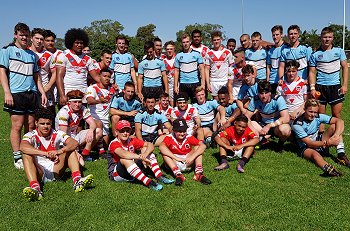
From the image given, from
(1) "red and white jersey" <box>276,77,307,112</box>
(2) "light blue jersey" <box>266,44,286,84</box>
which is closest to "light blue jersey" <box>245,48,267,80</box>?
(2) "light blue jersey" <box>266,44,286,84</box>

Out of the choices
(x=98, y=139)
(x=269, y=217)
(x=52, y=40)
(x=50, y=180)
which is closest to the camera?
(x=269, y=217)

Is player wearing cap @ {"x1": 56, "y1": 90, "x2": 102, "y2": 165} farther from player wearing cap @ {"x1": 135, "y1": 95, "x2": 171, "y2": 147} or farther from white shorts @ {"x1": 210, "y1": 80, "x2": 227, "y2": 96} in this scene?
white shorts @ {"x1": 210, "y1": 80, "x2": 227, "y2": 96}

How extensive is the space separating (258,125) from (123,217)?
384 cm

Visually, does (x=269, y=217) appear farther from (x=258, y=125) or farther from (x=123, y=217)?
(x=258, y=125)

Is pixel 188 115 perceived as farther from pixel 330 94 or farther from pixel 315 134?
pixel 330 94

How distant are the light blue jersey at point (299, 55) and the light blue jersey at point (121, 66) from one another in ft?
12.0

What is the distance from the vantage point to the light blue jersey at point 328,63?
667cm

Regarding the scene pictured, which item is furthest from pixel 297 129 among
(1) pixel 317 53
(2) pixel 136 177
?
(2) pixel 136 177

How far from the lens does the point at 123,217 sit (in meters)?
3.97

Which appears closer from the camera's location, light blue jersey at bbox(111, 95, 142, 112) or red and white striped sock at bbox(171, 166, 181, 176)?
red and white striped sock at bbox(171, 166, 181, 176)

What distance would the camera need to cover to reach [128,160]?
16.1 ft

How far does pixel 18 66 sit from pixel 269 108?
4.74 m

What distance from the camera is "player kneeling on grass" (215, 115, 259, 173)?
5.91 meters

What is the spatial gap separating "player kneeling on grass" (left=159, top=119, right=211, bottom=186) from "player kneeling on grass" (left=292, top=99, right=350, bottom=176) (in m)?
1.92
